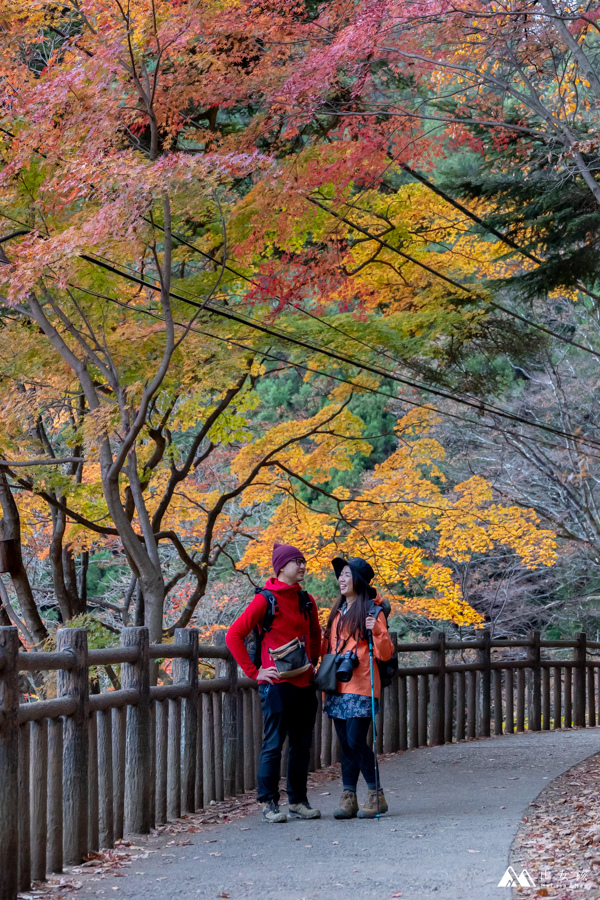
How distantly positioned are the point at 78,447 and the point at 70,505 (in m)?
0.94

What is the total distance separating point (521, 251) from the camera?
35.1ft

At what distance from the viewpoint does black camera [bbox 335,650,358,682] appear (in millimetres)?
5797

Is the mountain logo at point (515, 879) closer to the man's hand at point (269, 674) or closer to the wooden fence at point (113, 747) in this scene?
the man's hand at point (269, 674)

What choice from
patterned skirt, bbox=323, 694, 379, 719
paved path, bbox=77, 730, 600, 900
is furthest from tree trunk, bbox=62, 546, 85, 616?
patterned skirt, bbox=323, 694, 379, 719

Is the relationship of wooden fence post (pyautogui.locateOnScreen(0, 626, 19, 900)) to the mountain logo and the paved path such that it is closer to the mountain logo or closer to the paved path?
the paved path

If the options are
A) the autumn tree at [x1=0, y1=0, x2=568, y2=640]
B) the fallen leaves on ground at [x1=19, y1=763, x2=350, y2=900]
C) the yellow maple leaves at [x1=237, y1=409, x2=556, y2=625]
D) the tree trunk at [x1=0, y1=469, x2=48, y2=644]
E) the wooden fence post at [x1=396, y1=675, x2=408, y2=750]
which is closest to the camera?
the fallen leaves on ground at [x1=19, y1=763, x2=350, y2=900]

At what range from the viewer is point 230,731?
22.0 ft

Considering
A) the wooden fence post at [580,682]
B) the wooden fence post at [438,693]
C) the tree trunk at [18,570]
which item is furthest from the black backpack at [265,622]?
the wooden fence post at [580,682]

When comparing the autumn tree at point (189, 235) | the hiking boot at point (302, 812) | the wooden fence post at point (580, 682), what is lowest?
the wooden fence post at point (580, 682)

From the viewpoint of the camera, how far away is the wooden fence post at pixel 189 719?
6047 millimetres

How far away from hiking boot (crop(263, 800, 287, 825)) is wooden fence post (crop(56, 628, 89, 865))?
55.2 inches

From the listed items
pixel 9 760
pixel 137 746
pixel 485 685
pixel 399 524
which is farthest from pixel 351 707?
pixel 399 524

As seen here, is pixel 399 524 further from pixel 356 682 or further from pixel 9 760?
pixel 9 760

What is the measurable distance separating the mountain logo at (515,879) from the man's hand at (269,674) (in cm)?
200
